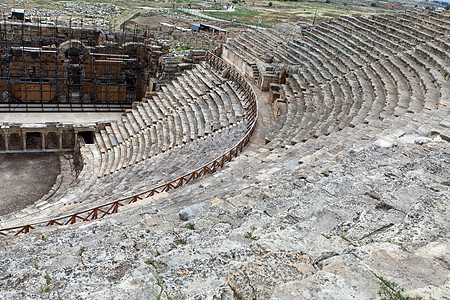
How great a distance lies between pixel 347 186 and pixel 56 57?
24.5 metres

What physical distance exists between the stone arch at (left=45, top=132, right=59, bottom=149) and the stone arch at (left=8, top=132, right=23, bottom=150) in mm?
1346

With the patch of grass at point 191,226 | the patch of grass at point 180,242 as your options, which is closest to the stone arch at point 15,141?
the patch of grass at point 191,226

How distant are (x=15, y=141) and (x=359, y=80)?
1838cm

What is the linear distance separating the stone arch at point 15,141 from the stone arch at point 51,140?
135 centimetres

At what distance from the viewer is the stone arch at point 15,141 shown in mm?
22656

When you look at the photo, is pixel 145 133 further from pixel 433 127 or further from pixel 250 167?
pixel 433 127

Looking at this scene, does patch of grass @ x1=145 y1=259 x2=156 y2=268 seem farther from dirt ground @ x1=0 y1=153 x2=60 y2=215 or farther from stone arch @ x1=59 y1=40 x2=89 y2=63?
stone arch @ x1=59 y1=40 x2=89 y2=63

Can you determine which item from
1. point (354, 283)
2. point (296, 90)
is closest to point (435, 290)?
point (354, 283)

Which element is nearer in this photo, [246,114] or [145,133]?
[246,114]

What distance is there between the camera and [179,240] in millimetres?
6004

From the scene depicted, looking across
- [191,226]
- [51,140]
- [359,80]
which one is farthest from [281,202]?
[51,140]

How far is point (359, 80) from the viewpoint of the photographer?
17.6 meters

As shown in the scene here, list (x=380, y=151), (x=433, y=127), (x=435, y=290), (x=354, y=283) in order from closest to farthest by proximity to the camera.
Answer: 1. (x=435, y=290)
2. (x=354, y=283)
3. (x=380, y=151)
4. (x=433, y=127)

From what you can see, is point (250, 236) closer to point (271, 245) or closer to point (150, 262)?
point (271, 245)
